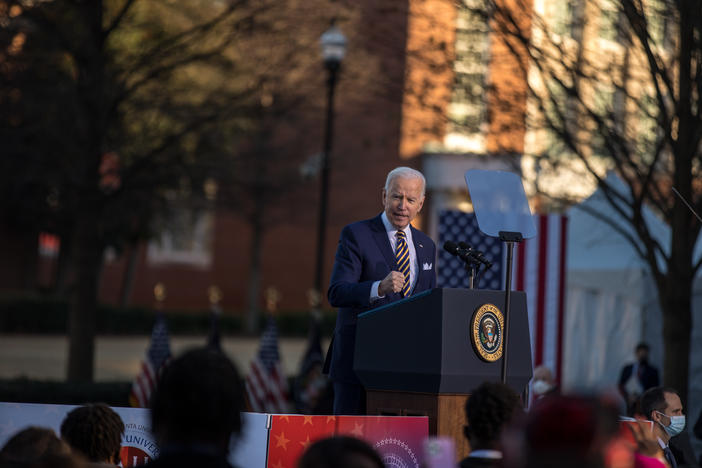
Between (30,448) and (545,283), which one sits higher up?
(545,283)

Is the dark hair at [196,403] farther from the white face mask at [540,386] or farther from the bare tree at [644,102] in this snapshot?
the white face mask at [540,386]

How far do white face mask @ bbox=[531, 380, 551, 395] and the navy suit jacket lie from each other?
16.9 ft

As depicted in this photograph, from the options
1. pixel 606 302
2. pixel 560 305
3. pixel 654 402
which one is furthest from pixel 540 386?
pixel 606 302

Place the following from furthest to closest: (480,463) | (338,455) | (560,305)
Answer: (560,305) → (480,463) → (338,455)

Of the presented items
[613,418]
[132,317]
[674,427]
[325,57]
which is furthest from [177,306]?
[613,418]

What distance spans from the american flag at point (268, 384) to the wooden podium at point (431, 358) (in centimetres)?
1073

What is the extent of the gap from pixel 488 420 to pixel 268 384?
12.8m

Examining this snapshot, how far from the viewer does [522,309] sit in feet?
18.0

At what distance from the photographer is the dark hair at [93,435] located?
4148mm

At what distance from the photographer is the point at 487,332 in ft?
17.1

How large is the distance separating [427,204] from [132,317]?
34.7 feet

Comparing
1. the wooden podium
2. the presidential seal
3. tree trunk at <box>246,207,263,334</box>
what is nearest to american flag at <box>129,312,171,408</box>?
the wooden podium

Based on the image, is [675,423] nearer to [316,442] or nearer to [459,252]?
[459,252]

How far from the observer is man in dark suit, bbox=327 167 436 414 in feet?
18.5
